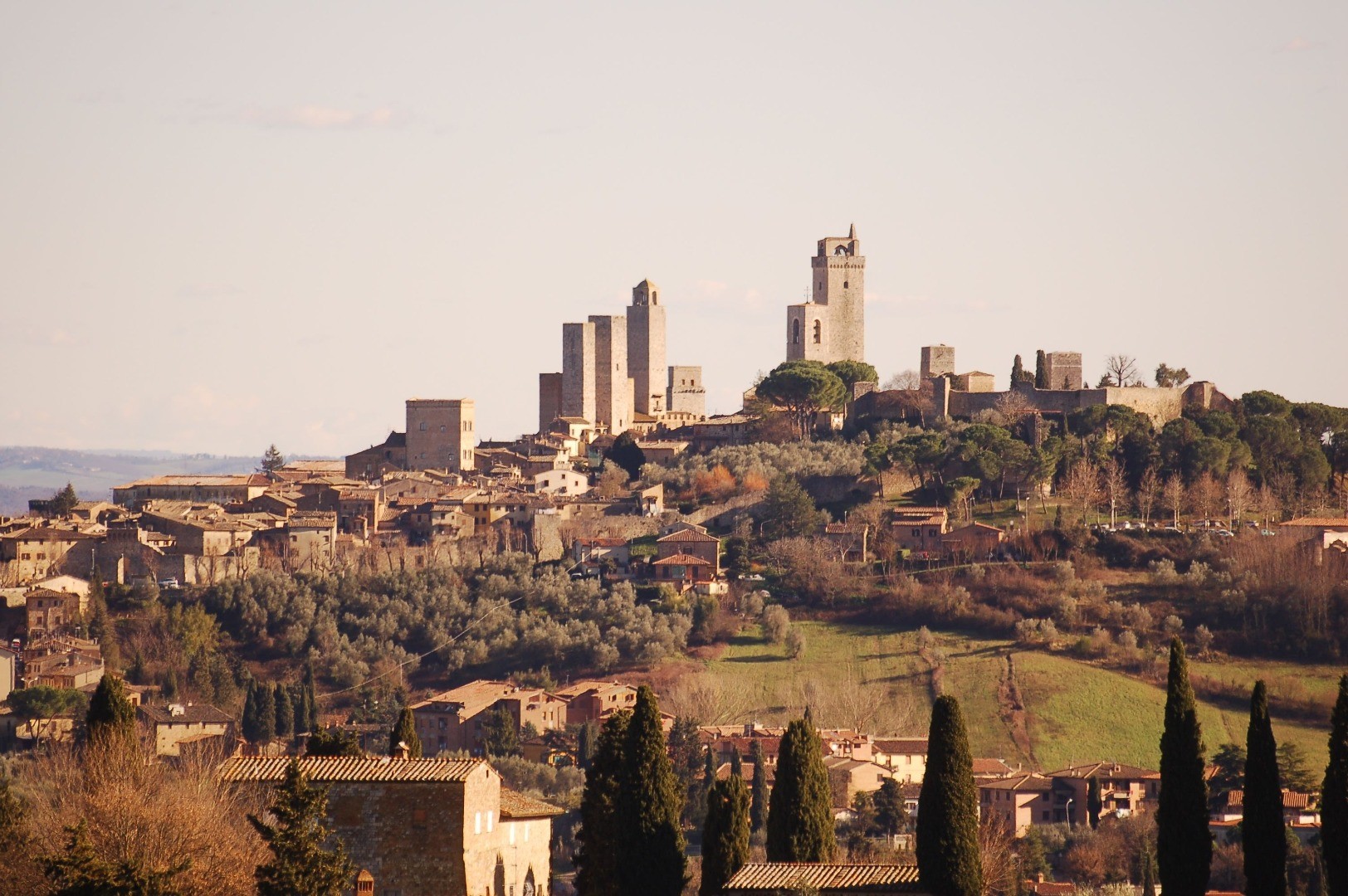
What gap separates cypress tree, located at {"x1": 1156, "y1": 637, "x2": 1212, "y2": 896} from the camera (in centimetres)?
3038

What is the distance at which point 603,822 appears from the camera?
31.2 m

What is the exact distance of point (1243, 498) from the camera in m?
73.2

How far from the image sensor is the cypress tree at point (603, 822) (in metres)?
30.9

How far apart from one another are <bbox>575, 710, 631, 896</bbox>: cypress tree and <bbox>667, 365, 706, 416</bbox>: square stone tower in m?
62.3

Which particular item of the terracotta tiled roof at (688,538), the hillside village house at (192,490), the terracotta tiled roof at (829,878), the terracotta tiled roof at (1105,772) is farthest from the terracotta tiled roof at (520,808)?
the hillside village house at (192,490)

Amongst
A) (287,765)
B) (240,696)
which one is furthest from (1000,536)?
(287,765)

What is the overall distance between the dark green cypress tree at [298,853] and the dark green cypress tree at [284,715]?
31470mm

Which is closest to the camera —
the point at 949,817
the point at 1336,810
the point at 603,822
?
the point at 1336,810

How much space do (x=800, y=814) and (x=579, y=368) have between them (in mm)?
58380

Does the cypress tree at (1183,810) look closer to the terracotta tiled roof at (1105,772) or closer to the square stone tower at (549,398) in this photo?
the terracotta tiled roof at (1105,772)

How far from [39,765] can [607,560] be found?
26976mm

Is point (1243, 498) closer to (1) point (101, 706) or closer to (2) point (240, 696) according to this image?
(2) point (240, 696)

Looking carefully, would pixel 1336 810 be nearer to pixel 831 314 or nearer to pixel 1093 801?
pixel 1093 801

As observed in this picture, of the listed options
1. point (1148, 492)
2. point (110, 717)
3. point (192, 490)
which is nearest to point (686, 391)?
point (192, 490)
